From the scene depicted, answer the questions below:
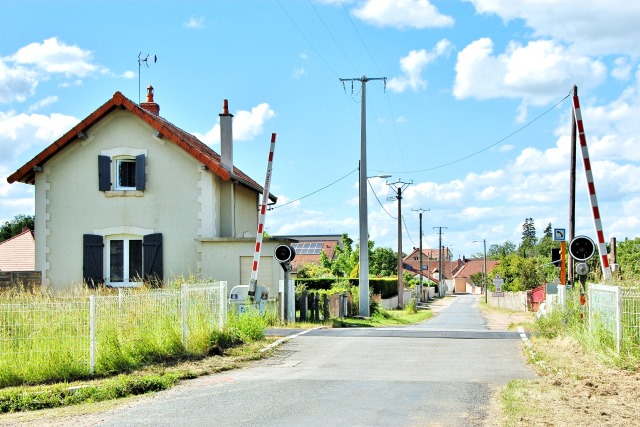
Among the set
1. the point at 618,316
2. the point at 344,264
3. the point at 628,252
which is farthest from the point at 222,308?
the point at 344,264

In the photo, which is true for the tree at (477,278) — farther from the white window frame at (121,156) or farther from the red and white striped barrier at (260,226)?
the red and white striped barrier at (260,226)

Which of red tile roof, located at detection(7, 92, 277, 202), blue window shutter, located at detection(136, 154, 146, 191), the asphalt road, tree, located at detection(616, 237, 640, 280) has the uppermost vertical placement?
red tile roof, located at detection(7, 92, 277, 202)

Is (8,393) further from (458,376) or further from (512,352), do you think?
(512,352)

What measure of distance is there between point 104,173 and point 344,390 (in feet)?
55.3

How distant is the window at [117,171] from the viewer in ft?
83.0

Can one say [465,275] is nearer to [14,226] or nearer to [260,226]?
[14,226]

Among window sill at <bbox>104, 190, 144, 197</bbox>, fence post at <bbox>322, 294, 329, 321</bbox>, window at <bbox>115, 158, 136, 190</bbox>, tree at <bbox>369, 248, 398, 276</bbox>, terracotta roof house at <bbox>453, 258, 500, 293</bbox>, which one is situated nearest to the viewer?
fence post at <bbox>322, 294, 329, 321</bbox>

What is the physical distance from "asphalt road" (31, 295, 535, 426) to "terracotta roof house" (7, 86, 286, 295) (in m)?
9.28

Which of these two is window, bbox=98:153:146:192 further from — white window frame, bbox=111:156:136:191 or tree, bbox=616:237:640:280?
tree, bbox=616:237:640:280

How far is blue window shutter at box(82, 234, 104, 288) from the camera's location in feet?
81.8

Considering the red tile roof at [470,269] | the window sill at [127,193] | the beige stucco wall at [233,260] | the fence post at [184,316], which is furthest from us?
the red tile roof at [470,269]

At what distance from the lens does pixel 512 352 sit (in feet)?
50.9

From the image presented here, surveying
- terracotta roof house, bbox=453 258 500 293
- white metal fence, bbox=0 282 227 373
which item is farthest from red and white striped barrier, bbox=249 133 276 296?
terracotta roof house, bbox=453 258 500 293

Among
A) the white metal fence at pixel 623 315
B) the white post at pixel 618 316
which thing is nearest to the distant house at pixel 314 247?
the white metal fence at pixel 623 315
